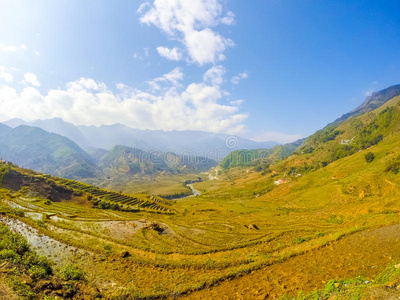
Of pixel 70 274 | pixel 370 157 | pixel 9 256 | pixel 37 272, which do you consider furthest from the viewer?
pixel 370 157

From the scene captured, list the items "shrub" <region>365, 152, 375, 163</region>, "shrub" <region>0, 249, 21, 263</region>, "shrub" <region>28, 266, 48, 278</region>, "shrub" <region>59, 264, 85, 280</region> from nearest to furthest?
"shrub" <region>28, 266, 48, 278</region>
"shrub" <region>0, 249, 21, 263</region>
"shrub" <region>59, 264, 85, 280</region>
"shrub" <region>365, 152, 375, 163</region>

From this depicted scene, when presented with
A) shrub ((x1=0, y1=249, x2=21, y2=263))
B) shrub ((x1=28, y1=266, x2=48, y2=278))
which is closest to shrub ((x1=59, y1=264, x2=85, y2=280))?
shrub ((x1=28, y1=266, x2=48, y2=278))

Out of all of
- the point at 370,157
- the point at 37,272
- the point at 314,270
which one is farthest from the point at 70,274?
the point at 370,157

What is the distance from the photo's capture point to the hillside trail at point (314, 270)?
1298 cm

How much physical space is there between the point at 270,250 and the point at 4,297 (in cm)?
2283

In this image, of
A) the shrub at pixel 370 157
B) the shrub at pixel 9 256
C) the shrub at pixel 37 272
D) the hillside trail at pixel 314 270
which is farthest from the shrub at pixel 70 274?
the shrub at pixel 370 157

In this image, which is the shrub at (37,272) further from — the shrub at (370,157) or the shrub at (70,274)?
the shrub at (370,157)

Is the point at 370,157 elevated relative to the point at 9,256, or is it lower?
lower

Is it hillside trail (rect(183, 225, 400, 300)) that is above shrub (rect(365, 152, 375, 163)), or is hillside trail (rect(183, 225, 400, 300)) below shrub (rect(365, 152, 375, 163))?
below

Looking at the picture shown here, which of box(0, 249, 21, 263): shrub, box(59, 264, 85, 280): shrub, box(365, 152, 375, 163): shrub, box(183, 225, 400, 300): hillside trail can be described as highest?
box(0, 249, 21, 263): shrub

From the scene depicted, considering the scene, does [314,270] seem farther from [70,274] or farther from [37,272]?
[37,272]

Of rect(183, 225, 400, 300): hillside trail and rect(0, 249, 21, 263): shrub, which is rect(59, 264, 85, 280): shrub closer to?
rect(0, 249, 21, 263): shrub

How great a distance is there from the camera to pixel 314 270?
1505 centimetres

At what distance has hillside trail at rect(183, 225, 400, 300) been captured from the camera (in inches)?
511
